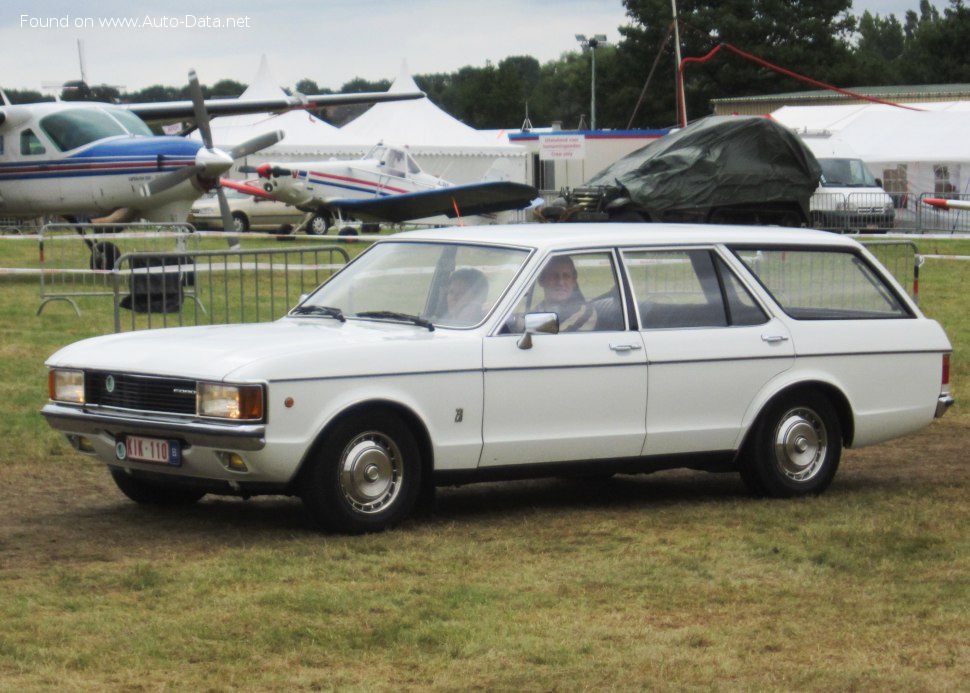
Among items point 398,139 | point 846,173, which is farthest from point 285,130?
point 846,173

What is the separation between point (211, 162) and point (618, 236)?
19782mm

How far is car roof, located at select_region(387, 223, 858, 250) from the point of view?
27.4 ft

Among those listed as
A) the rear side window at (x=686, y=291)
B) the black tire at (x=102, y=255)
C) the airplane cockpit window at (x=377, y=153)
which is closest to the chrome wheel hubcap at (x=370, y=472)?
the rear side window at (x=686, y=291)

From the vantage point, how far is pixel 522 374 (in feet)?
25.8

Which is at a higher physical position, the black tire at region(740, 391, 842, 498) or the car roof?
the car roof

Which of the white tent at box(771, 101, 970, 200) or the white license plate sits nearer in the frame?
the white license plate

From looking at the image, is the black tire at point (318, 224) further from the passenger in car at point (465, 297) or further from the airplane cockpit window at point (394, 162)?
the passenger in car at point (465, 297)

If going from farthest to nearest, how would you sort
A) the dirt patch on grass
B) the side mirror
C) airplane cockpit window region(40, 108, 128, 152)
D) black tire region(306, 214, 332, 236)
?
black tire region(306, 214, 332, 236) → airplane cockpit window region(40, 108, 128, 152) → the side mirror → the dirt patch on grass

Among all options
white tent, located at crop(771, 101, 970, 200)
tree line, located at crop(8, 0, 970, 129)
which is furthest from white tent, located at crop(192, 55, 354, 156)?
tree line, located at crop(8, 0, 970, 129)

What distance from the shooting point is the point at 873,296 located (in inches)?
363

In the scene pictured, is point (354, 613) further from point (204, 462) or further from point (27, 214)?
point (27, 214)

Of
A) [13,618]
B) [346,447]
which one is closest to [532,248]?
[346,447]

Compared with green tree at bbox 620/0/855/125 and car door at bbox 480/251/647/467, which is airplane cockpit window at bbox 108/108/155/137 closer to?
car door at bbox 480/251/647/467

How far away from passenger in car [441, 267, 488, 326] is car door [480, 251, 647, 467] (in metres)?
0.19
